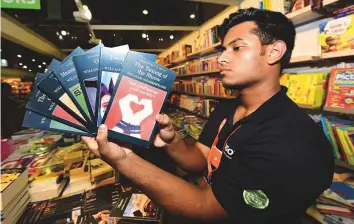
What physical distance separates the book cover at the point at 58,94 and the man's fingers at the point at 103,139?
0.09 m

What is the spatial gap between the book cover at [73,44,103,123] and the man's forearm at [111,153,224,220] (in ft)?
0.73

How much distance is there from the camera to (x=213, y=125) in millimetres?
1385

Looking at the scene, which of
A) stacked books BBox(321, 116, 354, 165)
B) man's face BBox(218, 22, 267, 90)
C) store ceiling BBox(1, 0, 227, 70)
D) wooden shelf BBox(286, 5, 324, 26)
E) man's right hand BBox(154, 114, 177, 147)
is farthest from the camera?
store ceiling BBox(1, 0, 227, 70)

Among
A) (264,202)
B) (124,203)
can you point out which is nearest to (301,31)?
(264,202)

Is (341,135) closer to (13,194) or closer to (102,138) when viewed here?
(102,138)

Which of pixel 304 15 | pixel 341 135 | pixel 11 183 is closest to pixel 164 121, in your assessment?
pixel 11 183

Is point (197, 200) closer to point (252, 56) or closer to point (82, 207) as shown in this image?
point (252, 56)

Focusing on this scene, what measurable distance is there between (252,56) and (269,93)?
209mm

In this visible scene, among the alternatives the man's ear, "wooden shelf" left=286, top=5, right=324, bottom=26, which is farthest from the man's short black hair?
"wooden shelf" left=286, top=5, right=324, bottom=26

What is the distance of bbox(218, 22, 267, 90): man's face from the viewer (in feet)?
3.76

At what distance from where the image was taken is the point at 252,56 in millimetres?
1144

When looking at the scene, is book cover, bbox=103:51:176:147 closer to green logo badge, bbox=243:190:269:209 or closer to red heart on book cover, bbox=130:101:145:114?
red heart on book cover, bbox=130:101:145:114

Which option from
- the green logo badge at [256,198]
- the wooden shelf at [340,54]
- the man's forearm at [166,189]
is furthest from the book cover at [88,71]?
the wooden shelf at [340,54]

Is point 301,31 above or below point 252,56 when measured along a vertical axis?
above
